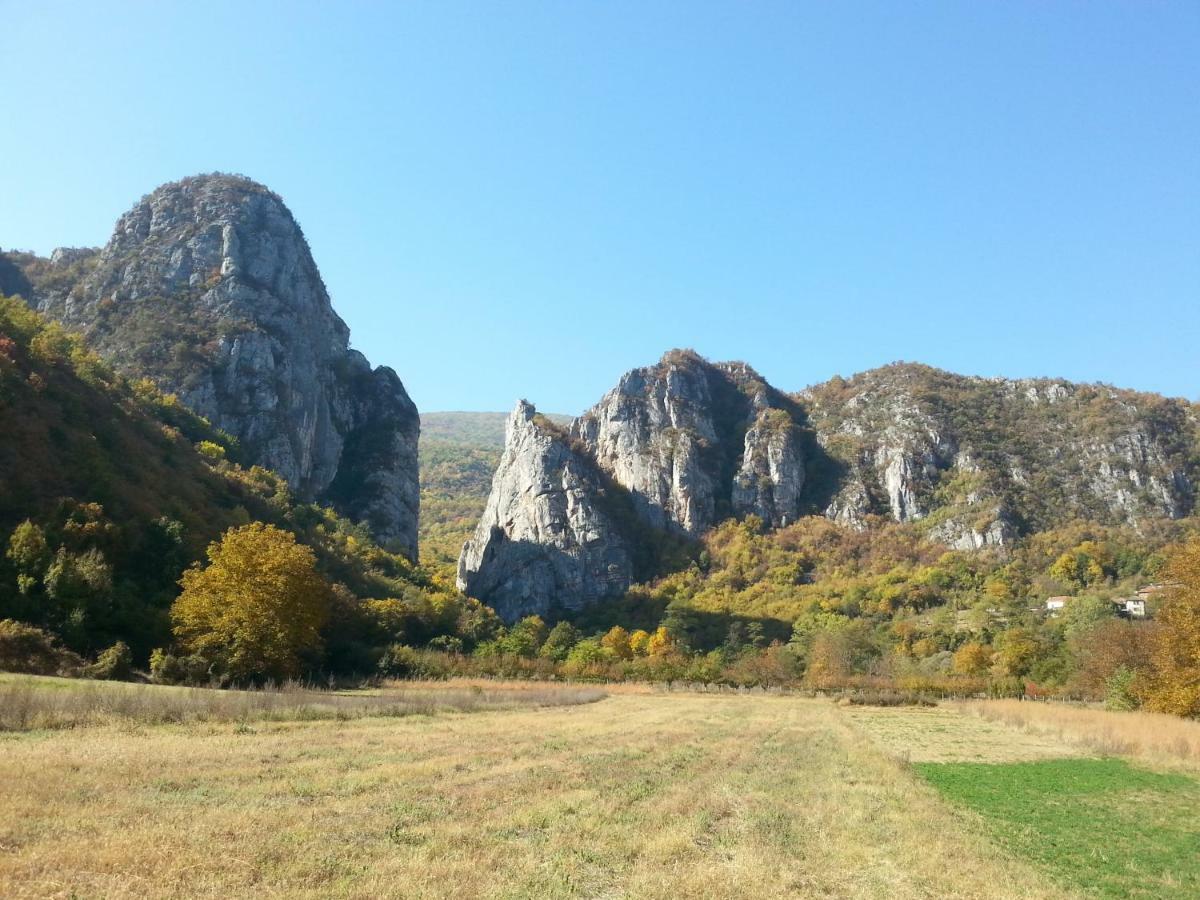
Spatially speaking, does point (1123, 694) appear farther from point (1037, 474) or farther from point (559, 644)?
point (1037, 474)

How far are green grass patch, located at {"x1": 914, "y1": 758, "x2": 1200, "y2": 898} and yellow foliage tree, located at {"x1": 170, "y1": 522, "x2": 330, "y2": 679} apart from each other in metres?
38.1

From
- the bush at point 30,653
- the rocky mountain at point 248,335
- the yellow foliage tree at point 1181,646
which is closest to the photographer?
the bush at point 30,653

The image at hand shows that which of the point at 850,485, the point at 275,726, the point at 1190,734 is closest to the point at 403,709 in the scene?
the point at 275,726

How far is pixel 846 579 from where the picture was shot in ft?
545

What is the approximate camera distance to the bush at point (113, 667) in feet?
114

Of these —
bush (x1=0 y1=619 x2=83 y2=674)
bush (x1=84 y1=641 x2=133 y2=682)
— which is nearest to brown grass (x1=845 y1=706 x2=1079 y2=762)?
bush (x1=84 y1=641 x2=133 y2=682)

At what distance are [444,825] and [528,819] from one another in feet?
5.27

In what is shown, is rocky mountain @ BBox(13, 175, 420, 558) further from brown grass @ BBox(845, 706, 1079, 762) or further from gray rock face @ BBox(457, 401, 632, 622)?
brown grass @ BBox(845, 706, 1079, 762)

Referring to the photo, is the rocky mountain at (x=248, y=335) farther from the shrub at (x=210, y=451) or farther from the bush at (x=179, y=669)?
the bush at (x=179, y=669)

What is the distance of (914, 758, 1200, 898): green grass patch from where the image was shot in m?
12.1

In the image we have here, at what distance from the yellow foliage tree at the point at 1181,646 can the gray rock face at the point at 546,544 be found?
138125 mm

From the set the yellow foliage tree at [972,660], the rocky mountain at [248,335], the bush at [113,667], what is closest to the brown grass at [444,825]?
the bush at [113,667]

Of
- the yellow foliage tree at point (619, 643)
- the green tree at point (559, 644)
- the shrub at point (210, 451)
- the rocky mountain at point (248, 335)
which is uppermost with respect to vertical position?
the rocky mountain at point (248, 335)

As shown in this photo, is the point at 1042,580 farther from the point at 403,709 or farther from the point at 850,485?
the point at 403,709
